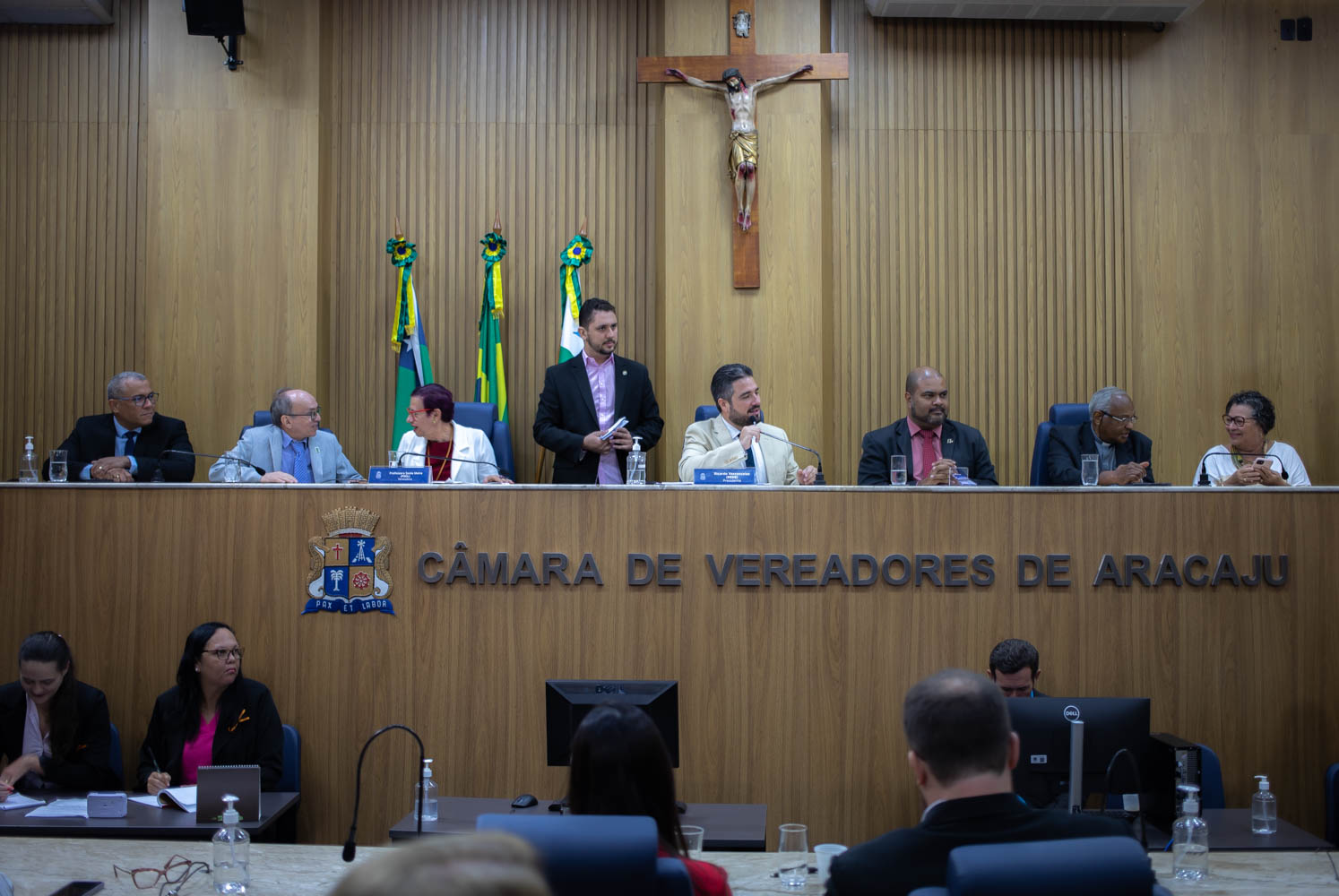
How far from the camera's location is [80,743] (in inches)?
165

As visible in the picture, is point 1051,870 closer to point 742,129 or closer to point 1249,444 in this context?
point 1249,444

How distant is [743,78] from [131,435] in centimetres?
355

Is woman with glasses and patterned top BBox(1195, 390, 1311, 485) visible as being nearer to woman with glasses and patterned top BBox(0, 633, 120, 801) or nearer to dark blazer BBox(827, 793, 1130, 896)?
dark blazer BBox(827, 793, 1130, 896)

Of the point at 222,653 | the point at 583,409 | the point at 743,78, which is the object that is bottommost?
the point at 222,653

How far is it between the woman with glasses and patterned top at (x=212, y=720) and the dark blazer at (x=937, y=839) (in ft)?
9.22

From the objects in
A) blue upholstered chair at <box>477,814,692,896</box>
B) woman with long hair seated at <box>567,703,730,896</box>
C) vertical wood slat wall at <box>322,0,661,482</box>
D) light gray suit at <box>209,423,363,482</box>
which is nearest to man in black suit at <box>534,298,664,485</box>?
light gray suit at <box>209,423,363,482</box>

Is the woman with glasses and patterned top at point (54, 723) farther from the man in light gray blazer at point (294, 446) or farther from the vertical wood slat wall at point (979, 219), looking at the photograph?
the vertical wood slat wall at point (979, 219)

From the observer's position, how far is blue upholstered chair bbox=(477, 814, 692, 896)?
169cm

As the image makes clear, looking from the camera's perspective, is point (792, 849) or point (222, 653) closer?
point (792, 849)

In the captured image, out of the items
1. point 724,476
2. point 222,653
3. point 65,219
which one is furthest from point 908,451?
point 65,219

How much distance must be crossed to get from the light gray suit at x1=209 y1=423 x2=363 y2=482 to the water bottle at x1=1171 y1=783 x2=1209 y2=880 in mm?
3620

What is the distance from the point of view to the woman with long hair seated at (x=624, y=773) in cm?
218

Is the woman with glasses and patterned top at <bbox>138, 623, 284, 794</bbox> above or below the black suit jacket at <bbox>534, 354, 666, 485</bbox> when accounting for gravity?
below

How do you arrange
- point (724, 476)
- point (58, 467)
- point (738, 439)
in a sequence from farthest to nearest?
1. point (738, 439)
2. point (58, 467)
3. point (724, 476)
